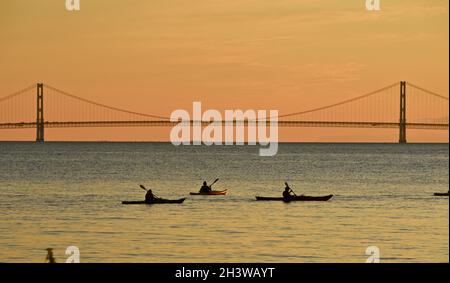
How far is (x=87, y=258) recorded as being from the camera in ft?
79.5

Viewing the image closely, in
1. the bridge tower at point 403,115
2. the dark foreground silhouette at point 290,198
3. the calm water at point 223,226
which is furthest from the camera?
the bridge tower at point 403,115

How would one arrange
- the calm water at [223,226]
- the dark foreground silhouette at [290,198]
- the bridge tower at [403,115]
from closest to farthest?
the calm water at [223,226] < the dark foreground silhouette at [290,198] < the bridge tower at [403,115]

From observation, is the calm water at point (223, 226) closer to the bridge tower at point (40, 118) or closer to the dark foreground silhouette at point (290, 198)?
the dark foreground silhouette at point (290, 198)

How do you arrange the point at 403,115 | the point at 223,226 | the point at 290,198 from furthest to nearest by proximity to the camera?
the point at 403,115, the point at 290,198, the point at 223,226

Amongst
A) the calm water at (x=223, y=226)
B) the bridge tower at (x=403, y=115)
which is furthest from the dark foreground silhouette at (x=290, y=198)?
the bridge tower at (x=403, y=115)

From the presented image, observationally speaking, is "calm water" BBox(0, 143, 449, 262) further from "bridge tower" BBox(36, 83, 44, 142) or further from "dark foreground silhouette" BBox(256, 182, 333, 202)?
"bridge tower" BBox(36, 83, 44, 142)

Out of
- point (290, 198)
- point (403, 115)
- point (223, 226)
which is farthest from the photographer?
point (403, 115)

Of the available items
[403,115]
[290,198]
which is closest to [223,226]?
[290,198]

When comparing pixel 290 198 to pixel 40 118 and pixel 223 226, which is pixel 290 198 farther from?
pixel 40 118

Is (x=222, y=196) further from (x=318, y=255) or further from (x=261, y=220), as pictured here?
(x=318, y=255)

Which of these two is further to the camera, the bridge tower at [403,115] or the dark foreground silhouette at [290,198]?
the bridge tower at [403,115]

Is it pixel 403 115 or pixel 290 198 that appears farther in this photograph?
pixel 403 115

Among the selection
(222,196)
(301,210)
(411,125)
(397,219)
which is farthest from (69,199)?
(411,125)
